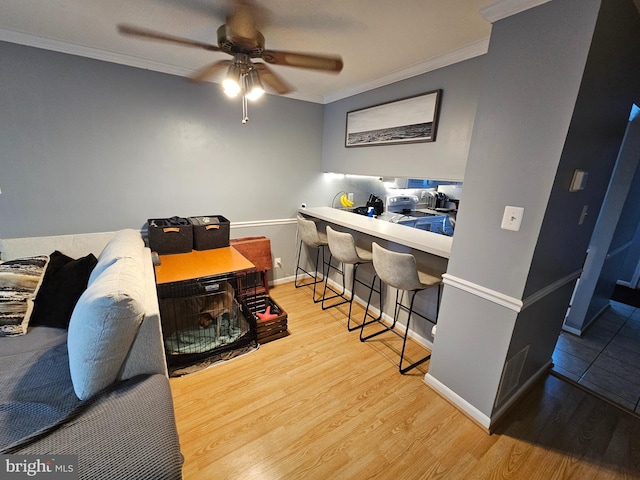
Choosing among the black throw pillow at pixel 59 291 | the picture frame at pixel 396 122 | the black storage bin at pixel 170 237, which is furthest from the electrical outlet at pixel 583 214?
the black throw pillow at pixel 59 291

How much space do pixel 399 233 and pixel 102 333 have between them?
1939 millimetres

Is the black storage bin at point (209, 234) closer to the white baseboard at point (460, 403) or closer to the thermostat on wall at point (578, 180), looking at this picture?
the white baseboard at point (460, 403)

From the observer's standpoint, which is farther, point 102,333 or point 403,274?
point 403,274

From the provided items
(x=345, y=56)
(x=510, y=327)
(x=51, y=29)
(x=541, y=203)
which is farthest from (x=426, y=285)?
(x=51, y=29)

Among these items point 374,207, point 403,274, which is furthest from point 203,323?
point 374,207

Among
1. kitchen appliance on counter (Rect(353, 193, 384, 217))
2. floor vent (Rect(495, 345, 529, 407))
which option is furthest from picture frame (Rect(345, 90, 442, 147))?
floor vent (Rect(495, 345, 529, 407))

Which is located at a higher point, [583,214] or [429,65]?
[429,65]

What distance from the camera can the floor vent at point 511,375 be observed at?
5.02 ft

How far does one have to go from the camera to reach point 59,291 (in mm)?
1681

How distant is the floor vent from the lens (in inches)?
60.2

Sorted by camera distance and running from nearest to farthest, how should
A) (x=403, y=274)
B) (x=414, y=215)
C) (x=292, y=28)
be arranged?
(x=292, y=28) → (x=403, y=274) → (x=414, y=215)

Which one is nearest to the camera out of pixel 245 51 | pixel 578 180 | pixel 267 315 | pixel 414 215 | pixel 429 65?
pixel 578 180

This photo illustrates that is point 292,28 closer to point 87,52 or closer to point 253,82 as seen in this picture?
point 253,82

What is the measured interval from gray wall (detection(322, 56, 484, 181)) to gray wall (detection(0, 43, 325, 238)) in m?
0.88
